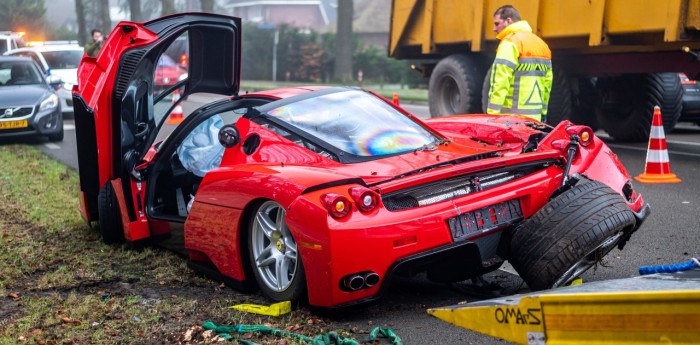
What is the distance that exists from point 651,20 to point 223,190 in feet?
24.5

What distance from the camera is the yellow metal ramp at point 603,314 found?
2.91m

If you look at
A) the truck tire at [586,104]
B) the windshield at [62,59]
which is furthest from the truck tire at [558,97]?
the windshield at [62,59]

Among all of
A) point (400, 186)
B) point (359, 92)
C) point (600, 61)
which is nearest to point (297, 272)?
point (400, 186)

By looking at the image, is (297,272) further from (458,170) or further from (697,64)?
(697,64)

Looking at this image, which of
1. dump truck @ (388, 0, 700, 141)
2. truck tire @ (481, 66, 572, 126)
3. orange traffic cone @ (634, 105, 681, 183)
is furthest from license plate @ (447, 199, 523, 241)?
truck tire @ (481, 66, 572, 126)

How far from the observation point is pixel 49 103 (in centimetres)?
1587

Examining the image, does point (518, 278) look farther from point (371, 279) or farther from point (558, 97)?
point (558, 97)

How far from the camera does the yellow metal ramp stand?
291 cm

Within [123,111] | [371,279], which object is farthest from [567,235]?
[123,111]

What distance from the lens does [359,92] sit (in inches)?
245

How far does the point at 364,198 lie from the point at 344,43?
37.4 metres

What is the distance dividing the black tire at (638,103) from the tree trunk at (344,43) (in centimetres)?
2750

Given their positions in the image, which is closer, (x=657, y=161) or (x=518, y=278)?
(x=518, y=278)

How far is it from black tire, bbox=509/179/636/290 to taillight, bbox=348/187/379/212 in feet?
2.55
